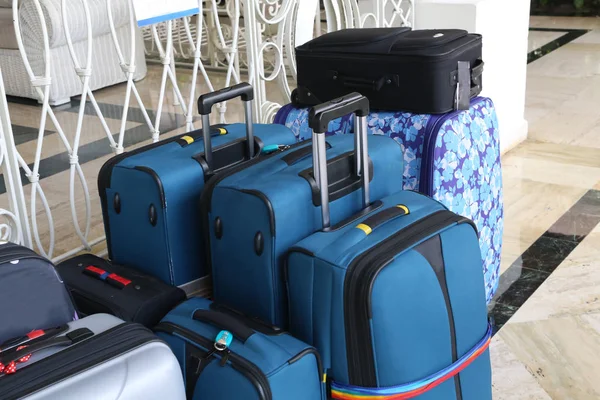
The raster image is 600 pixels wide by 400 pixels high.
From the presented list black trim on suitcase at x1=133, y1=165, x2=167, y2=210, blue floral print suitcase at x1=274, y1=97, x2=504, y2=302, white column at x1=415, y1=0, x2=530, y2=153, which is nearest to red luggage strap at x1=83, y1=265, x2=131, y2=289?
black trim on suitcase at x1=133, y1=165, x2=167, y2=210

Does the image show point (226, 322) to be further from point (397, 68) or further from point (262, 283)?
point (397, 68)

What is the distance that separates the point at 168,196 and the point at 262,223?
0.24 m

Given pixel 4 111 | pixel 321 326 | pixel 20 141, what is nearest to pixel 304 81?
pixel 4 111

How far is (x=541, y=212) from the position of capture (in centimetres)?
262

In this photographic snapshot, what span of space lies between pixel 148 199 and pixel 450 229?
568 mm

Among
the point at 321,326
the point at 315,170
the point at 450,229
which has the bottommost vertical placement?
the point at 321,326

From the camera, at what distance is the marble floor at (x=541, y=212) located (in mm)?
1803

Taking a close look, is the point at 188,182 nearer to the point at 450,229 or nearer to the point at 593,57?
the point at 450,229

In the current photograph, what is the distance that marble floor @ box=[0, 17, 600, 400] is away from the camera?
1.80 metres

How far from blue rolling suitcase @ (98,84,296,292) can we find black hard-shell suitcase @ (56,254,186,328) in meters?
0.05

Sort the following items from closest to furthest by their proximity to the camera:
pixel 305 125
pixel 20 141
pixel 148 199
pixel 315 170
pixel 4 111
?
1. pixel 315 170
2. pixel 148 199
3. pixel 4 111
4. pixel 305 125
5. pixel 20 141

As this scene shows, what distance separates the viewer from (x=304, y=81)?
190cm

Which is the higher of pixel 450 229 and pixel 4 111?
pixel 4 111

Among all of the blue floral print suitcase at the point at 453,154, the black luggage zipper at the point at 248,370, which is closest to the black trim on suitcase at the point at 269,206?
the black luggage zipper at the point at 248,370
